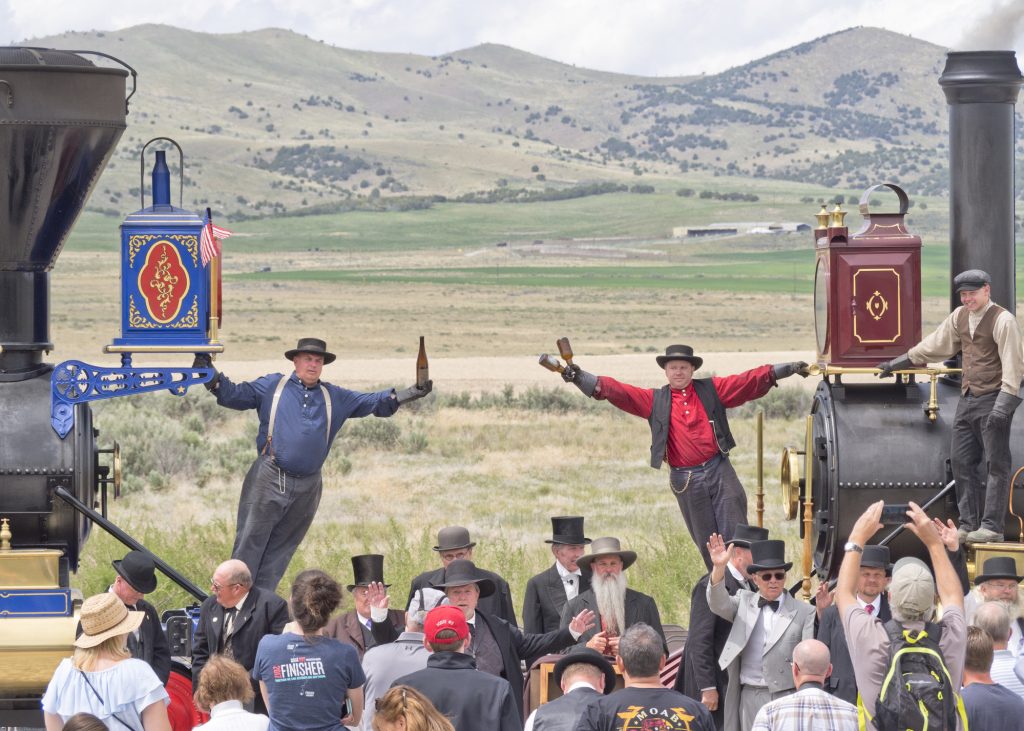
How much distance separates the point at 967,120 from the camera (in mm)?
10359

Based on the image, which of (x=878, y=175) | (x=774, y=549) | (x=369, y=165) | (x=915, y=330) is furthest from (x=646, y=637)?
(x=878, y=175)

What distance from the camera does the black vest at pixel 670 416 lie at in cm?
1067

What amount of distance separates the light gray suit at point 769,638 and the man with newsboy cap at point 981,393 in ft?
5.51

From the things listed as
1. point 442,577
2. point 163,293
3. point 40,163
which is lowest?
point 442,577

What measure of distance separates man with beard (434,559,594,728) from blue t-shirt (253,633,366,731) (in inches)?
43.8

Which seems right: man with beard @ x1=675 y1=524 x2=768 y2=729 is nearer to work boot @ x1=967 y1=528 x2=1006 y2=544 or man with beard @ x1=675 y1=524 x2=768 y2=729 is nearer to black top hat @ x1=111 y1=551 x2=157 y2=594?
work boot @ x1=967 y1=528 x2=1006 y2=544

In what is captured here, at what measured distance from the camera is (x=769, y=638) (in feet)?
27.2

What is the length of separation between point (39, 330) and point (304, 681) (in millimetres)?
4010

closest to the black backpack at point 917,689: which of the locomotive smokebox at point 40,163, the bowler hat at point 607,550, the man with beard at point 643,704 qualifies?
the man with beard at point 643,704

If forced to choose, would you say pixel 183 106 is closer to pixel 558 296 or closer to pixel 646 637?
pixel 558 296

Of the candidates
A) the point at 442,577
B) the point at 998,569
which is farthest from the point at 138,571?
the point at 998,569

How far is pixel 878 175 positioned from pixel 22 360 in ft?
502

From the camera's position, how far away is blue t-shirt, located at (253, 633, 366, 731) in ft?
23.0

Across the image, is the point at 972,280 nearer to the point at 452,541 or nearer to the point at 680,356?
the point at 680,356
